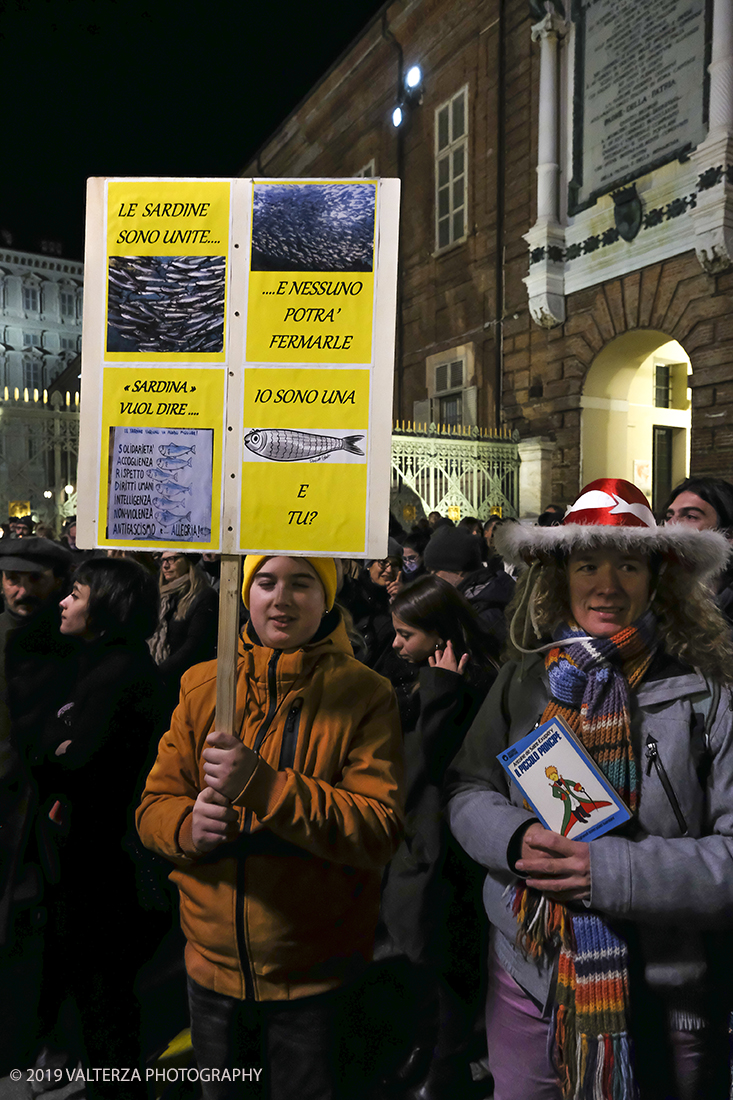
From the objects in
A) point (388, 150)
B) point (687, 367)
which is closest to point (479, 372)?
point (687, 367)

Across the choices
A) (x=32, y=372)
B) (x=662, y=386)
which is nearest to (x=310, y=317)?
(x=662, y=386)

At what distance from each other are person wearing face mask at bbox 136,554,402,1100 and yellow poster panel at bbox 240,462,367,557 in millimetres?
163

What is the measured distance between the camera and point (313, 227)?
1.60 metres

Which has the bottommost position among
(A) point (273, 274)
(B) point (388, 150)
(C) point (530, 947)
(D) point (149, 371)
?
(C) point (530, 947)

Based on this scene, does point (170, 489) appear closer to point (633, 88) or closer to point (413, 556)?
point (413, 556)

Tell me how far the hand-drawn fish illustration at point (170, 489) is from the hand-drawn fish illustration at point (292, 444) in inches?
7.0

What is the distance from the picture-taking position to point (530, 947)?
1.58 metres

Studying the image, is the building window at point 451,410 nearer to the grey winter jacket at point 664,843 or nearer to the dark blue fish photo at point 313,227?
the dark blue fish photo at point 313,227

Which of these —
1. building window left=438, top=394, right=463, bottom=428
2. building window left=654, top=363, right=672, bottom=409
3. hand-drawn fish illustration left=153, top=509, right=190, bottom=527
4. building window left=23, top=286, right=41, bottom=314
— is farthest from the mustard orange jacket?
building window left=23, top=286, right=41, bottom=314

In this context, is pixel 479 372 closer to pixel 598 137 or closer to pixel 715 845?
pixel 598 137

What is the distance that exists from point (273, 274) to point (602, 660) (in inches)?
46.2

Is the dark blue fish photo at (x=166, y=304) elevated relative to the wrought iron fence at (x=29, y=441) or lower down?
lower down

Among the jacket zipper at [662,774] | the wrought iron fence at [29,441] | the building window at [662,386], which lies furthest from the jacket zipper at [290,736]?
the building window at [662,386]

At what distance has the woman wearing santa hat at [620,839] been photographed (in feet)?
4.81
